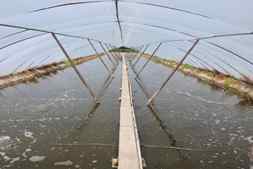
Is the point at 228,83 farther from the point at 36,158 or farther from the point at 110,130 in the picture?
the point at 36,158

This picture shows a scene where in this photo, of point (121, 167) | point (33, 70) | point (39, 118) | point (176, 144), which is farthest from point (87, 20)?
point (33, 70)

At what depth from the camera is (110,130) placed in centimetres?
732

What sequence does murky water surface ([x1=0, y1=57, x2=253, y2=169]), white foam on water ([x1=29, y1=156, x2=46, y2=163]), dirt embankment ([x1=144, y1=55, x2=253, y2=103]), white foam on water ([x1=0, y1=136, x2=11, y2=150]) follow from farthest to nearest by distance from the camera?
dirt embankment ([x1=144, y1=55, x2=253, y2=103]) → white foam on water ([x1=0, y1=136, x2=11, y2=150]) → murky water surface ([x1=0, y1=57, x2=253, y2=169]) → white foam on water ([x1=29, y1=156, x2=46, y2=163])

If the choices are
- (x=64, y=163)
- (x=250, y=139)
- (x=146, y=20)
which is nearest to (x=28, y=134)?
(x=64, y=163)

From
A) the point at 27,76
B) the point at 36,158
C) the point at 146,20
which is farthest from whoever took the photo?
the point at 27,76

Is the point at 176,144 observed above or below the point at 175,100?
below

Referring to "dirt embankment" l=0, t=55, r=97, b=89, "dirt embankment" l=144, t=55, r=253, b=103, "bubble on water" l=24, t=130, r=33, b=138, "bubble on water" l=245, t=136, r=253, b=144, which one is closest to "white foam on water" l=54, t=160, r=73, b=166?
"bubble on water" l=24, t=130, r=33, b=138

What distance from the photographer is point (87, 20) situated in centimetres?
842

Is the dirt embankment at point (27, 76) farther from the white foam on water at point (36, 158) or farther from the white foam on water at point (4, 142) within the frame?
the white foam on water at point (36, 158)

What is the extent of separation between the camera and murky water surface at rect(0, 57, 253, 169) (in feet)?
18.6

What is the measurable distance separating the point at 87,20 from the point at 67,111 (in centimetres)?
223

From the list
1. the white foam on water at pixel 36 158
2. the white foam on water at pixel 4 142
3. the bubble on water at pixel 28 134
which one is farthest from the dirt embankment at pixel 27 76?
the white foam on water at pixel 36 158

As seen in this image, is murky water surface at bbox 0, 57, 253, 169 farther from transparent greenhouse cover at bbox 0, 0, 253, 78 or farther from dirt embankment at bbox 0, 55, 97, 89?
transparent greenhouse cover at bbox 0, 0, 253, 78

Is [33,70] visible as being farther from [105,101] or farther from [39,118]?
[39,118]
